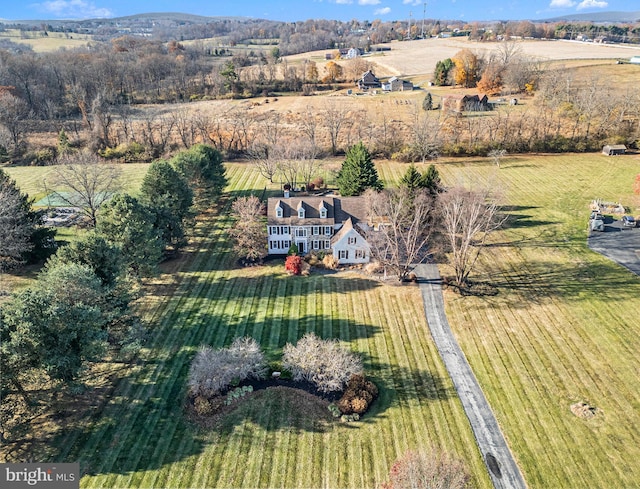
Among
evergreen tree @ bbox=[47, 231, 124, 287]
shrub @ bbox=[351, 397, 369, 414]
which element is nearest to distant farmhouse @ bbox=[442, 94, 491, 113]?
shrub @ bbox=[351, 397, 369, 414]

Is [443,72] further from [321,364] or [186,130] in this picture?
[321,364]

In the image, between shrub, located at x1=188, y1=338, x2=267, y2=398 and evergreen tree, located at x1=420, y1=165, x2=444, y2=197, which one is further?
evergreen tree, located at x1=420, y1=165, x2=444, y2=197

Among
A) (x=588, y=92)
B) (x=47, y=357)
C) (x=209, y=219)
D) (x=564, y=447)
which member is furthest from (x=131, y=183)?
(x=588, y=92)

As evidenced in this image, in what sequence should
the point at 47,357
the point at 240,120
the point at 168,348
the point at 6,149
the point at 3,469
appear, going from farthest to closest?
the point at 240,120 < the point at 6,149 < the point at 168,348 < the point at 47,357 < the point at 3,469

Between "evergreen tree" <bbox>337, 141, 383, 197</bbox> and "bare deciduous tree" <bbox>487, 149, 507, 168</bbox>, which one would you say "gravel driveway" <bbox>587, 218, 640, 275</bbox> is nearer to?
"bare deciduous tree" <bbox>487, 149, 507, 168</bbox>

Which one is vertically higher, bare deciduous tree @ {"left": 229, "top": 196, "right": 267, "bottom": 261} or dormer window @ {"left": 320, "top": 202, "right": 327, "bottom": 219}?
dormer window @ {"left": 320, "top": 202, "right": 327, "bottom": 219}

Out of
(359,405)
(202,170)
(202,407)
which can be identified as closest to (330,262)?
(359,405)

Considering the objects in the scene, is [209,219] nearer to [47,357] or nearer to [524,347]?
[47,357]
